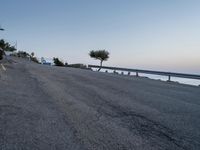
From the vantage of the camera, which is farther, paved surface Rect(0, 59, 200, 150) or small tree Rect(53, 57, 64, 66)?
small tree Rect(53, 57, 64, 66)

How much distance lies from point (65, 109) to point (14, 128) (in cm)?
208

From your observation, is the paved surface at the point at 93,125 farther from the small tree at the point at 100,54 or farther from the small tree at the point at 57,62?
the small tree at the point at 100,54

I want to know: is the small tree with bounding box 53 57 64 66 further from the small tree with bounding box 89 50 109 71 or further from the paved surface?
the paved surface

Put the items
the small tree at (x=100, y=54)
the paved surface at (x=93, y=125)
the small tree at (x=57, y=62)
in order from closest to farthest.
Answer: the paved surface at (x=93, y=125)
the small tree at (x=57, y=62)
the small tree at (x=100, y=54)

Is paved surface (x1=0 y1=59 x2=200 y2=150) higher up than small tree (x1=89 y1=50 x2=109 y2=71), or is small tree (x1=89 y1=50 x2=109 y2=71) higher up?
small tree (x1=89 y1=50 x2=109 y2=71)

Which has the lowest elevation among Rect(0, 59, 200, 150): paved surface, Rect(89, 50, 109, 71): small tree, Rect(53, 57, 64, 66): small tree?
Rect(0, 59, 200, 150): paved surface

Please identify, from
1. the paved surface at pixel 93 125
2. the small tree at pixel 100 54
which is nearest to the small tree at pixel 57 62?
the small tree at pixel 100 54

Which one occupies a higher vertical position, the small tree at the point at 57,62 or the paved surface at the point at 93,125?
the small tree at the point at 57,62

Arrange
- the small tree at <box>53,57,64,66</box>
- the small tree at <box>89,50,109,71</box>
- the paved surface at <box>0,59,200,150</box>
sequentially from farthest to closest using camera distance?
1. the small tree at <box>89,50,109,71</box>
2. the small tree at <box>53,57,64,66</box>
3. the paved surface at <box>0,59,200,150</box>

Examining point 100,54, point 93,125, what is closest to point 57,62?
point 100,54

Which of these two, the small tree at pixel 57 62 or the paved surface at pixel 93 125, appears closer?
the paved surface at pixel 93 125

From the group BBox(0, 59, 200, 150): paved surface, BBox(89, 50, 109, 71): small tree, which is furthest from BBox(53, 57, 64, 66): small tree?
BBox(0, 59, 200, 150): paved surface

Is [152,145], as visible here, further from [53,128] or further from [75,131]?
[53,128]

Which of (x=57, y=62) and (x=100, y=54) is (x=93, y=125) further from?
(x=100, y=54)
